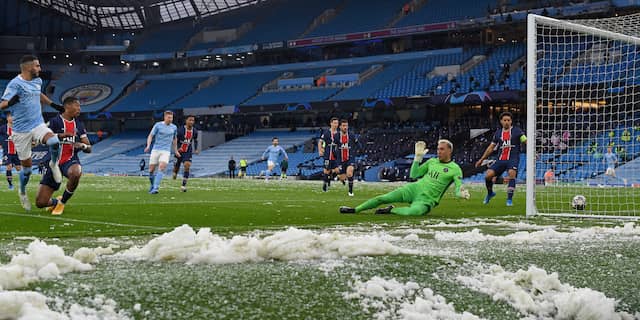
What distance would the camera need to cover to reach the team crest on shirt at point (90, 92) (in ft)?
212

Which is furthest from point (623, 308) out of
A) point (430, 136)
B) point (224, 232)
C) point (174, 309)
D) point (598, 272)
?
point (430, 136)

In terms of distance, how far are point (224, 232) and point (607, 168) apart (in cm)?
2256

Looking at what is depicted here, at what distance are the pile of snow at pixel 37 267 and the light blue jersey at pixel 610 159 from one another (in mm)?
24718

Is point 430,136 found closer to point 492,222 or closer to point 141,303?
point 492,222

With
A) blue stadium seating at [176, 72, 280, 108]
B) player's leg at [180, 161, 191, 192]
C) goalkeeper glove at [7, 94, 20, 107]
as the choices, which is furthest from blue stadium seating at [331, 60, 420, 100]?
goalkeeper glove at [7, 94, 20, 107]

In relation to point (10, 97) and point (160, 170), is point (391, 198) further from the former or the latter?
point (160, 170)

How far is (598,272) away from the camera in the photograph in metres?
4.72

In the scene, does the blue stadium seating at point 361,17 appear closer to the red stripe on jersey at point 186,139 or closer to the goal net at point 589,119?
the goal net at point 589,119

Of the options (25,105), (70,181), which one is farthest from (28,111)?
(70,181)

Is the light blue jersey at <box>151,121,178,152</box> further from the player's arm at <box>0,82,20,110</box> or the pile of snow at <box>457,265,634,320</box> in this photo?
the pile of snow at <box>457,265,634,320</box>

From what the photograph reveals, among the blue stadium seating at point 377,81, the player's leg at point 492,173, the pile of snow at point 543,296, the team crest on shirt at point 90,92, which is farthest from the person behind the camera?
the team crest on shirt at point 90,92

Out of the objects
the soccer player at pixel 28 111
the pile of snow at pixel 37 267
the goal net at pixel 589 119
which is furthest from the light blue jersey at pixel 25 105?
the goal net at pixel 589 119

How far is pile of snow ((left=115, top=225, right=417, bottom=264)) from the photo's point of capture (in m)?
4.52

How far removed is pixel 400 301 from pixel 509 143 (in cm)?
1155
